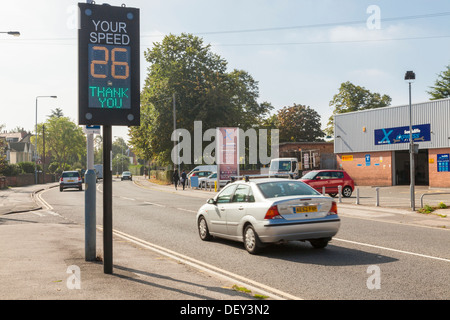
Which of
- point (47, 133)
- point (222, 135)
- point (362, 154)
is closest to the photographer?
point (222, 135)

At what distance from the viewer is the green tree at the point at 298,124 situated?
85.8m

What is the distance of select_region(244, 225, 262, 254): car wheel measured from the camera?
9.38 metres

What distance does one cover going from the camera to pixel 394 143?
135ft

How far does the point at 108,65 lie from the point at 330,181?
2226 centimetres

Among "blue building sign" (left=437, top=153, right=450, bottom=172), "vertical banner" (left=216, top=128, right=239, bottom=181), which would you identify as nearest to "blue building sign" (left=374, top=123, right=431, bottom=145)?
"blue building sign" (left=437, top=153, right=450, bottom=172)

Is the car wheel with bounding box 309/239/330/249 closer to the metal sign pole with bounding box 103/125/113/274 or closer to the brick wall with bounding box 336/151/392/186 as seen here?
the metal sign pole with bounding box 103/125/113/274

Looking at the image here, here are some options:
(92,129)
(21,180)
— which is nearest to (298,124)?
(21,180)

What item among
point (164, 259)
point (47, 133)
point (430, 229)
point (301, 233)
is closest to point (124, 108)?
point (164, 259)

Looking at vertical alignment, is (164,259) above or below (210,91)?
below

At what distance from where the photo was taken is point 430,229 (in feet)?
44.1

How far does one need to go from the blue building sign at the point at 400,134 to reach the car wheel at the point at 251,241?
32.8m

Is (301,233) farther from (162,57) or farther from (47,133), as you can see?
(47,133)

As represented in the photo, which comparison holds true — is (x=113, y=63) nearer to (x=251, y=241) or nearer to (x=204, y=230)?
(x=251, y=241)
